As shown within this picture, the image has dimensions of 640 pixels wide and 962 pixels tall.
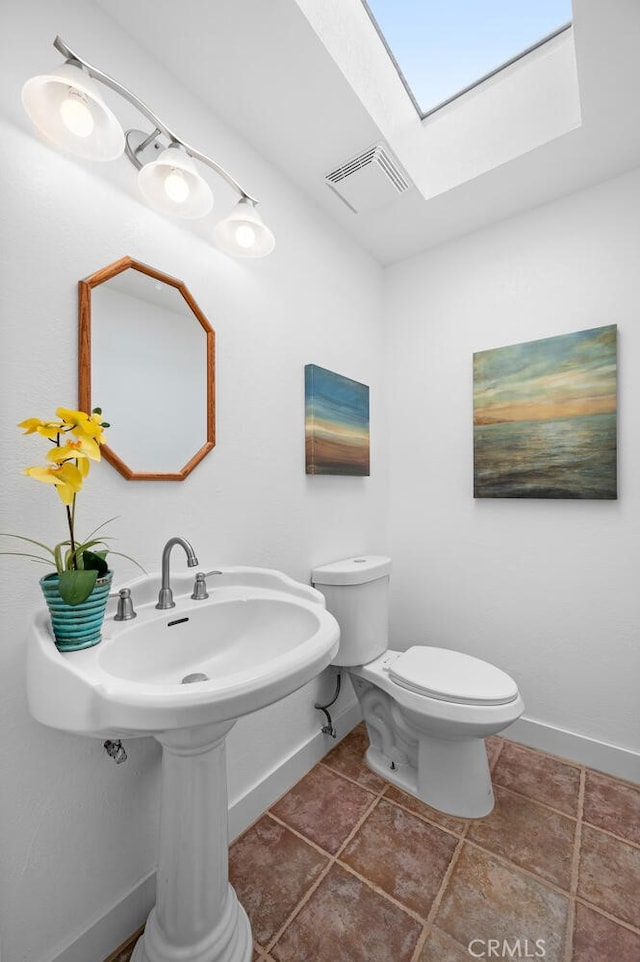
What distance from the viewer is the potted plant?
755 millimetres

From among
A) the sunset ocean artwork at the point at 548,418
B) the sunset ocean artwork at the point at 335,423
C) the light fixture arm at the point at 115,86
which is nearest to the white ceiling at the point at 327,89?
the light fixture arm at the point at 115,86

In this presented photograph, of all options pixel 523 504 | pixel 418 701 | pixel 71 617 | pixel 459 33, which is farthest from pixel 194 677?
pixel 459 33

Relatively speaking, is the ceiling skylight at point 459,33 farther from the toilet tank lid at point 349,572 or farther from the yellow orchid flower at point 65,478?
the toilet tank lid at point 349,572

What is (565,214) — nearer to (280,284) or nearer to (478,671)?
(280,284)

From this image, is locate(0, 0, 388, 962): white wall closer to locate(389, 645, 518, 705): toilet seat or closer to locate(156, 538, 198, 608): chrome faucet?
locate(156, 538, 198, 608): chrome faucet

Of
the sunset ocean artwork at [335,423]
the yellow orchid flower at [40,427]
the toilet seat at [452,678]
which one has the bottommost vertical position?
Answer: the toilet seat at [452,678]

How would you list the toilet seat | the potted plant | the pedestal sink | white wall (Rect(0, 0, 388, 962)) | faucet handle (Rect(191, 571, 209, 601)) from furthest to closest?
the toilet seat < faucet handle (Rect(191, 571, 209, 601)) < white wall (Rect(0, 0, 388, 962)) < the potted plant < the pedestal sink

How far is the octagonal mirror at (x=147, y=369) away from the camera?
100cm

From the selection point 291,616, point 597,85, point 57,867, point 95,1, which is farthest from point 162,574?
point 597,85

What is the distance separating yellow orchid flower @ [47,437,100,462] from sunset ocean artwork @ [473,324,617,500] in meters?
1.58

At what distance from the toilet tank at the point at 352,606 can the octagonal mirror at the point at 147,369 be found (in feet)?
2.37

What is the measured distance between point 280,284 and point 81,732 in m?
1.45

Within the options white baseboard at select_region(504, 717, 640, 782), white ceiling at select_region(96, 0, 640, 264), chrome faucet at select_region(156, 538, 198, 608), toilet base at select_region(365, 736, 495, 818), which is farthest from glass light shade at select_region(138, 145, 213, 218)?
white baseboard at select_region(504, 717, 640, 782)

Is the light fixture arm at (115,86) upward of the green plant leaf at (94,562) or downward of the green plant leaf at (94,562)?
upward
